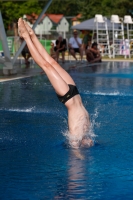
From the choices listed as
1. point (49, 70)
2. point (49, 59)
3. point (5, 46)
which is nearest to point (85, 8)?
point (5, 46)

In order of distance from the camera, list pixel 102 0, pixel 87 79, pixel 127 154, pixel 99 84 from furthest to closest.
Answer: pixel 102 0
pixel 87 79
pixel 99 84
pixel 127 154

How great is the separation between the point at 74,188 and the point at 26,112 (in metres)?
4.75

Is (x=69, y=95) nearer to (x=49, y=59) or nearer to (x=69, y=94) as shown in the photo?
(x=69, y=94)

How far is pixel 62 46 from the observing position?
1025 inches

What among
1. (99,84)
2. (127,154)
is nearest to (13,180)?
(127,154)

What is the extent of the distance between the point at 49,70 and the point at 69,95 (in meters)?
0.39

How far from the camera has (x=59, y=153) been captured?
6.40 meters

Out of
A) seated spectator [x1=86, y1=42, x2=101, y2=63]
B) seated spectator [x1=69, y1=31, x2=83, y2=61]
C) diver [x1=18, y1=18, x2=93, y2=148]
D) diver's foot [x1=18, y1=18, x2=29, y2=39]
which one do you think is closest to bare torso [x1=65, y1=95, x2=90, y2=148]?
diver [x1=18, y1=18, x2=93, y2=148]

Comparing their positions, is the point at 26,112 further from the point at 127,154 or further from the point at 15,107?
the point at 127,154

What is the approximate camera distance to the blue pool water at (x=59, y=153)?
493 centimetres

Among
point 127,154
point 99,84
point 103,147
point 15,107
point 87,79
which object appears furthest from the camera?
point 87,79

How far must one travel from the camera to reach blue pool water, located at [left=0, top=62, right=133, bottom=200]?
16.2 feet

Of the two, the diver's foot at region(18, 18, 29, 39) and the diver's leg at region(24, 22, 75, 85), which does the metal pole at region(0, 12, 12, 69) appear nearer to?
the diver's leg at region(24, 22, 75, 85)

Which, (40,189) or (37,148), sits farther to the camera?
(37,148)
